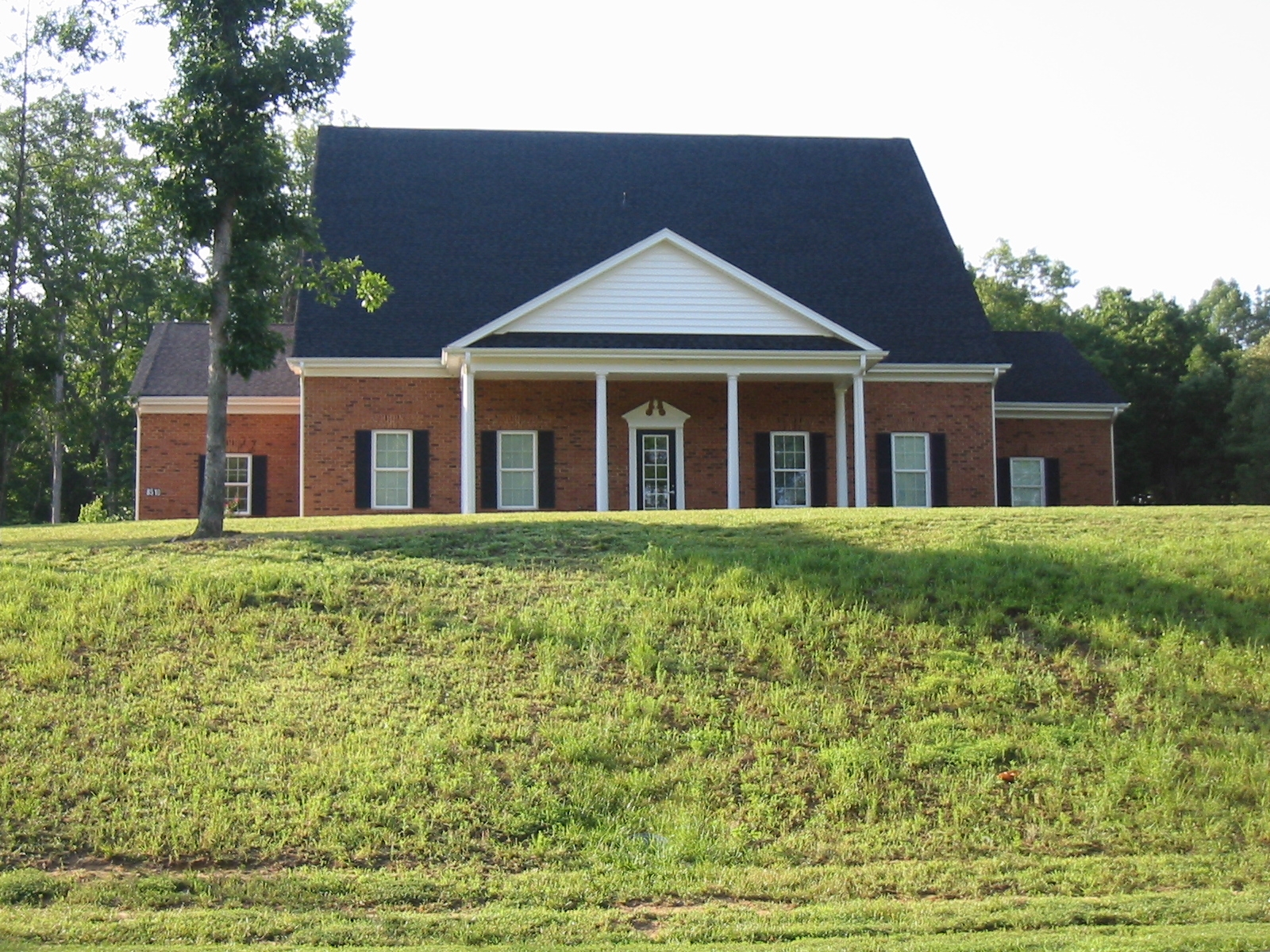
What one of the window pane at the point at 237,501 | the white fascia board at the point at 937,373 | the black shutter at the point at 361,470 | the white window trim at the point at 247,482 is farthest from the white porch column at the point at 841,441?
the window pane at the point at 237,501

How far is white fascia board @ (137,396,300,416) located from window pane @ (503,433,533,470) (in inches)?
216

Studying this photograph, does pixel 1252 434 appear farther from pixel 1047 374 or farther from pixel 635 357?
pixel 635 357

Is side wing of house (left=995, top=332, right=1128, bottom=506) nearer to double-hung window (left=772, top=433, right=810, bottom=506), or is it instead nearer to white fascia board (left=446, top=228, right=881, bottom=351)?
double-hung window (left=772, top=433, right=810, bottom=506)

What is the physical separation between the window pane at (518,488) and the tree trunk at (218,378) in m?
8.39

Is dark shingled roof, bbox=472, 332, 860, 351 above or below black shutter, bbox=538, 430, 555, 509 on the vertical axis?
above

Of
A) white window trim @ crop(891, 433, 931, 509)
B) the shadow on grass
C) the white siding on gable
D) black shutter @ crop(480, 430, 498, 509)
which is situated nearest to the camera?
the shadow on grass

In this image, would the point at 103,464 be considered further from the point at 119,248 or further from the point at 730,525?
the point at 730,525

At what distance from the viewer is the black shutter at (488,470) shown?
26078 millimetres

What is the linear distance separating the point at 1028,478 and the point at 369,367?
47.6 ft

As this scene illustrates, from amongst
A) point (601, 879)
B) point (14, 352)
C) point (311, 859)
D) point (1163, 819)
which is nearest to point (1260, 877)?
point (1163, 819)

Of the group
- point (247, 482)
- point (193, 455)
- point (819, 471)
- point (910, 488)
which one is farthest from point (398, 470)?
point (910, 488)

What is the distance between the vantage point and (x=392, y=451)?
26703 millimetres

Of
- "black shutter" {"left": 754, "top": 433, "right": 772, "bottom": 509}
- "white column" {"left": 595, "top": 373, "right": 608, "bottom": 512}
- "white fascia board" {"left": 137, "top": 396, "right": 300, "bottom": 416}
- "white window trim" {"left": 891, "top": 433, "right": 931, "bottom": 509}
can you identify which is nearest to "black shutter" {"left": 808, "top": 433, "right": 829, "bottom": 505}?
"black shutter" {"left": 754, "top": 433, "right": 772, "bottom": 509}

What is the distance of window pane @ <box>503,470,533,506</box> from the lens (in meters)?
26.4
